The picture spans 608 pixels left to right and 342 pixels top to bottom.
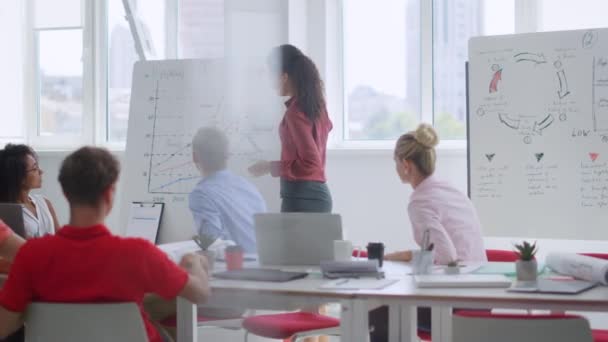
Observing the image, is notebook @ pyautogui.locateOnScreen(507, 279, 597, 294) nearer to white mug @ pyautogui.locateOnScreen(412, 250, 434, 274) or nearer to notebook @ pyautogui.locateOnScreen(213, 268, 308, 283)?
white mug @ pyautogui.locateOnScreen(412, 250, 434, 274)

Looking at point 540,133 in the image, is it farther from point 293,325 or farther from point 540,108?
point 293,325

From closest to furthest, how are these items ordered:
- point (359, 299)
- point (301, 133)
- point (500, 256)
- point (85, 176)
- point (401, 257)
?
1. point (85, 176)
2. point (359, 299)
3. point (401, 257)
4. point (500, 256)
5. point (301, 133)

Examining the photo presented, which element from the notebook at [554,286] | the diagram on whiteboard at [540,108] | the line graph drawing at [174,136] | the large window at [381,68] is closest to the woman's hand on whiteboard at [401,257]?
the notebook at [554,286]

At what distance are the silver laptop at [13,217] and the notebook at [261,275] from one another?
932 millimetres

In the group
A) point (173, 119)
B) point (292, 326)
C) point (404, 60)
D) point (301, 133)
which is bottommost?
point (292, 326)

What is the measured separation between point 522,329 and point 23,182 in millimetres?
2467

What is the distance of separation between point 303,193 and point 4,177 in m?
1.35

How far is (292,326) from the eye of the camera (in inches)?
131

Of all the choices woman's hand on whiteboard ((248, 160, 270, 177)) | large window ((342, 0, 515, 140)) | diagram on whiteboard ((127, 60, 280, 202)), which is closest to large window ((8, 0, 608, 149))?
large window ((342, 0, 515, 140))

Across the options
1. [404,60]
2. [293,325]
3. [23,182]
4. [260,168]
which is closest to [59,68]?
[404,60]

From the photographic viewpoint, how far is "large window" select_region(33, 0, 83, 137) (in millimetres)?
6332

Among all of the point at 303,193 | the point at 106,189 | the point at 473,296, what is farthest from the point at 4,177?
the point at 473,296

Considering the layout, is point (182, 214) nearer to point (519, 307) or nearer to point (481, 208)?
point (481, 208)

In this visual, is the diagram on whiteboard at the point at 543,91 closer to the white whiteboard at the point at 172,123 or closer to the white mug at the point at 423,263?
the white whiteboard at the point at 172,123
